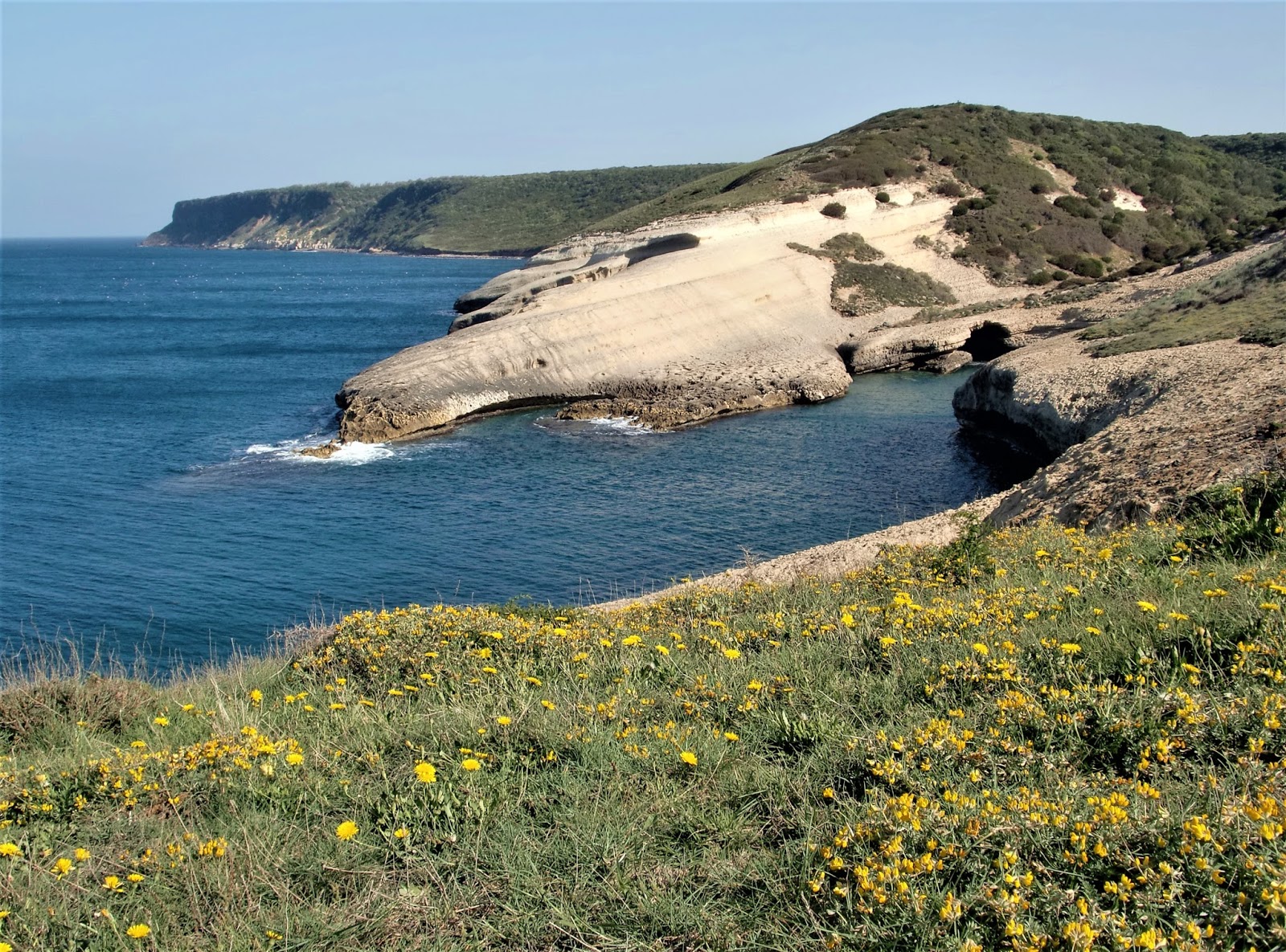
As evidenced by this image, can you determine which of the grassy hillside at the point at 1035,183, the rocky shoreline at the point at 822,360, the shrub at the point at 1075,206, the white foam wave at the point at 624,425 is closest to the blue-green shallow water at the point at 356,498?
the white foam wave at the point at 624,425

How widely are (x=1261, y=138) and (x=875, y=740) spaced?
11217cm

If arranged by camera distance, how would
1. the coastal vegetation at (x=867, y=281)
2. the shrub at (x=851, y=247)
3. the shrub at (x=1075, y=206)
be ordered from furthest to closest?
the shrub at (x=1075, y=206) < the shrub at (x=851, y=247) < the coastal vegetation at (x=867, y=281)

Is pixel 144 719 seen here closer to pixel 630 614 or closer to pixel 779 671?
pixel 630 614

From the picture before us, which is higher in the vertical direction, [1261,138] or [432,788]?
[1261,138]

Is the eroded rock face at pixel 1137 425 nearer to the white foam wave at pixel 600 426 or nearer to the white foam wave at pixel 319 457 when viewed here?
the white foam wave at pixel 600 426

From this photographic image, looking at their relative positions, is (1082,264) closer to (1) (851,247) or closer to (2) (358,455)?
(1) (851,247)

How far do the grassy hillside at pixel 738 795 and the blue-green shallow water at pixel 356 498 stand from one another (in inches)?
353

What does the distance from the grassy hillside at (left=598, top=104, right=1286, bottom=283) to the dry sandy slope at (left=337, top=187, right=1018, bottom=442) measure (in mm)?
6936

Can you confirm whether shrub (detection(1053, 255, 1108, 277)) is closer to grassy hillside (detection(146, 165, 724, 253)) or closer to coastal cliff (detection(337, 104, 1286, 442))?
coastal cliff (detection(337, 104, 1286, 442))

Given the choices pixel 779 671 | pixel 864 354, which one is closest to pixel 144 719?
pixel 779 671

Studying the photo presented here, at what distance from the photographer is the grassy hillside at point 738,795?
3.66m

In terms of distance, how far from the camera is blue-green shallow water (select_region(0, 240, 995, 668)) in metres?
17.6

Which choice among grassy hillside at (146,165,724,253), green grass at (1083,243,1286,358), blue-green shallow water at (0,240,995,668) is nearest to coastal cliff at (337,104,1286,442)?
blue-green shallow water at (0,240,995,668)

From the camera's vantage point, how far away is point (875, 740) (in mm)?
4789
